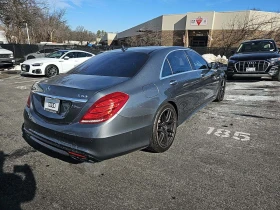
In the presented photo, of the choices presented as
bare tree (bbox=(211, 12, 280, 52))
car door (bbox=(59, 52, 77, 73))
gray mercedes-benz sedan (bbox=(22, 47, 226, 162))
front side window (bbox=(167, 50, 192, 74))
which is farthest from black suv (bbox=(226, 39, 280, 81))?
bare tree (bbox=(211, 12, 280, 52))

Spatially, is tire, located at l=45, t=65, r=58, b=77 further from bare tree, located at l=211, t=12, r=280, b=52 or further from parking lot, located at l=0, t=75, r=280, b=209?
bare tree, located at l=211, t=12, r=280, b=52

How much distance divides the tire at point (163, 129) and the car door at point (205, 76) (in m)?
1.39

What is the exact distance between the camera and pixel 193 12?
1307 inches

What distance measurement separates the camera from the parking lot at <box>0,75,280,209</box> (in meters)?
2.40

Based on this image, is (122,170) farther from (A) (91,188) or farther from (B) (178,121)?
(B) (178,121)

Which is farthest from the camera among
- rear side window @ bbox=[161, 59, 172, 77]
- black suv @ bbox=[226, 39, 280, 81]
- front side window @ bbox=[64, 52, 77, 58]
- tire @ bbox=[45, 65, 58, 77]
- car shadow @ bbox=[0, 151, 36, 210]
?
front side window @ bbox=[64, 52, 77, 58]

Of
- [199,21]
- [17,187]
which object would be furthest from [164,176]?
[199,21]

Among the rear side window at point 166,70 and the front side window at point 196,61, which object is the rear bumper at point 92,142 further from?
the front side window at point 196,61

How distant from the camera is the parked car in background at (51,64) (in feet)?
36.6

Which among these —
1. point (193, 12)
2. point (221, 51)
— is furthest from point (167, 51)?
point (193, 12)

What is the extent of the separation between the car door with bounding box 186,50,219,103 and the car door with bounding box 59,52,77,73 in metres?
8.54

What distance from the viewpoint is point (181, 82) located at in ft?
12.4

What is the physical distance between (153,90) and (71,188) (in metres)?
1.52

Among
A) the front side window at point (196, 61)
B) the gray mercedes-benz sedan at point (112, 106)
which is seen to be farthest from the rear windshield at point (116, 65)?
the front side window at point (196, 61)
